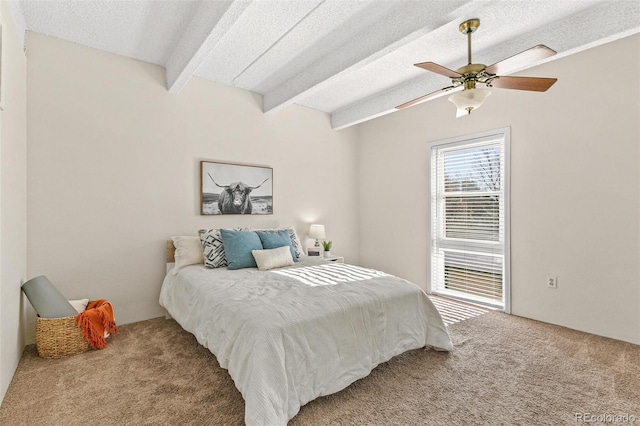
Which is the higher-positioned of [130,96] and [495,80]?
[130,96]

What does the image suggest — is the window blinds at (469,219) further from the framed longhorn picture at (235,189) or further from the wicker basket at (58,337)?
the wicker basket at (58,337)

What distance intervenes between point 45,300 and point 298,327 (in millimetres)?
2122

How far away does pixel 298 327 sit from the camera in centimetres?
183

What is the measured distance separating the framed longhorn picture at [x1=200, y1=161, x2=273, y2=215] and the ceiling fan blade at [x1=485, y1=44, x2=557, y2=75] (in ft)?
9.06

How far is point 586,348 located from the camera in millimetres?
2662

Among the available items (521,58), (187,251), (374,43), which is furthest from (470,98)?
(187,251)

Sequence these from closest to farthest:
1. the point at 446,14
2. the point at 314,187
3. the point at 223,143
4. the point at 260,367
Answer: the point at 260,367, the point at 446,14, the point at 223,143, the point at 314,187

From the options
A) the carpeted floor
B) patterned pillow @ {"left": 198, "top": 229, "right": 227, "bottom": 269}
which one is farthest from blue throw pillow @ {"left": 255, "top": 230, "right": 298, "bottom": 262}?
the carpeted floor

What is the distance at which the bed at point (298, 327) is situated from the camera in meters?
1.67

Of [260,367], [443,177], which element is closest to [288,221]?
[443,177]

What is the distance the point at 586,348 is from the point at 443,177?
2334mm

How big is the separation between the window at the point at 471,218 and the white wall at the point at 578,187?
0.45 ft

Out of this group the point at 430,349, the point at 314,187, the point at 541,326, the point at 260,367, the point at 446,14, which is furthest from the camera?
the point at 314,187

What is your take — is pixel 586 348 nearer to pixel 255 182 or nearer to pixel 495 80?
pixel 495 80
